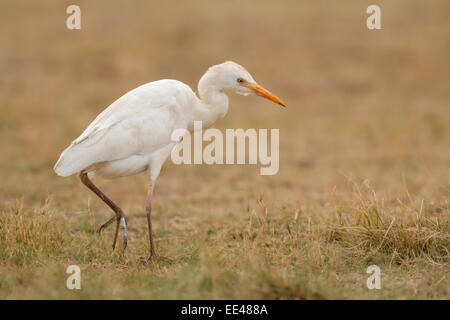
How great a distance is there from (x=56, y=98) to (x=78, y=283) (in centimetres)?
855

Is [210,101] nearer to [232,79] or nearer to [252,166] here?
[232,79]

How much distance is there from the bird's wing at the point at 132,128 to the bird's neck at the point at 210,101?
9.6 inches

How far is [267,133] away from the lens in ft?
34.7

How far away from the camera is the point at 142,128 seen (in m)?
4.93

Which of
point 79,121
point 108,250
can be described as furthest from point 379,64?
point 108,250

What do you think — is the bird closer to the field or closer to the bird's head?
the bird's head

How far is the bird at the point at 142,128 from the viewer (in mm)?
4836

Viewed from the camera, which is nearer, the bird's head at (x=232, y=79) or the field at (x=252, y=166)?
the field at (x=252, y=166)

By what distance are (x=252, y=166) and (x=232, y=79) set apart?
388cm

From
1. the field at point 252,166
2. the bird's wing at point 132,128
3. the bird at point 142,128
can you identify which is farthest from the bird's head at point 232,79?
the field at point 252,166

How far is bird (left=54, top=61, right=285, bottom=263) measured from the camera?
15.9 feet

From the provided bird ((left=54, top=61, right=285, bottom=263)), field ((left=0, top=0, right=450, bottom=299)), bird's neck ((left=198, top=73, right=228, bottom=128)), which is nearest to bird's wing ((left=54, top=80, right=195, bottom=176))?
bird ((left=54, top=61, right=285, bottom=263))

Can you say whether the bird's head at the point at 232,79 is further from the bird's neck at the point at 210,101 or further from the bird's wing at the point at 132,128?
the bird's wing at the point at 132,128

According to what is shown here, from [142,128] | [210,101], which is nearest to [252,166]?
[210,101]
